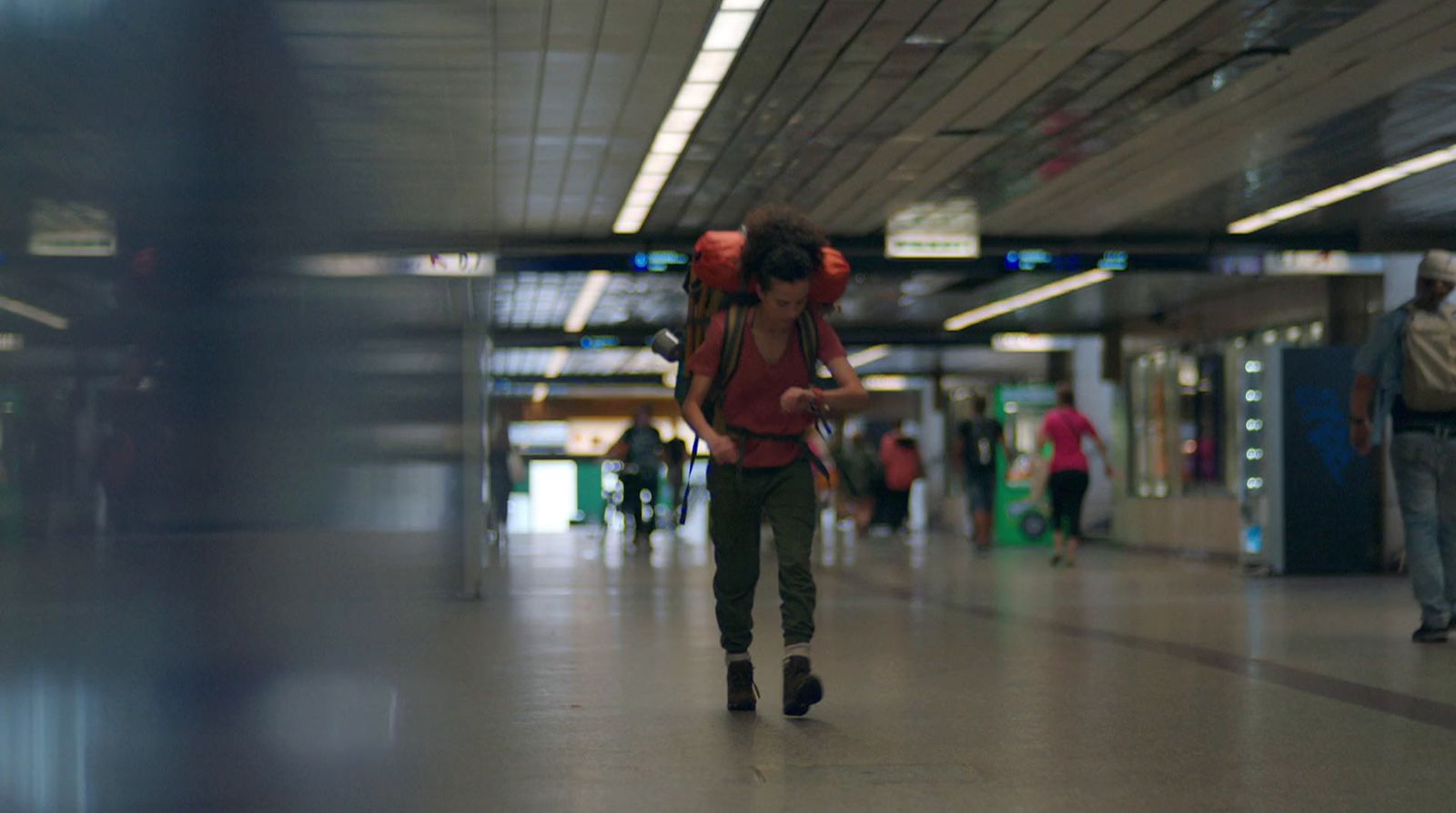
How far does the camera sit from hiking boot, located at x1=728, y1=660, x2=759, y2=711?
627cm

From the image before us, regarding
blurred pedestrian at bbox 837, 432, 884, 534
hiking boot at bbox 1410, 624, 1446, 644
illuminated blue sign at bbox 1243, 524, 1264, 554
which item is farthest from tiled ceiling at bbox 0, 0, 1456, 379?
blurred pedestrian at bbox 837, 432, 884, 534

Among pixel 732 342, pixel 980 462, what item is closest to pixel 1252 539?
pixel 980 462

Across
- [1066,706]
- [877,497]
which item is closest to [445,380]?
[1066,706]

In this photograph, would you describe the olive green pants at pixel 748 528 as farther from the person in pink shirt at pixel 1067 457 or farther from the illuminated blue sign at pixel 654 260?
the person in pink shirt at pixel 1067 457

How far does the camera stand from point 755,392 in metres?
6.38

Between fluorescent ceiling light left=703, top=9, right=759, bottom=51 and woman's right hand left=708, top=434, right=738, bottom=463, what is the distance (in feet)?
16.5

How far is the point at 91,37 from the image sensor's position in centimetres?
190

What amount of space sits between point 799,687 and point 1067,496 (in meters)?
14.5

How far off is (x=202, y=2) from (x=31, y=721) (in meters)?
0.86

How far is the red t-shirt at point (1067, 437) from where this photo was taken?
20.2m

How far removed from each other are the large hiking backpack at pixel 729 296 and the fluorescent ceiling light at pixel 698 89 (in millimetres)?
4363

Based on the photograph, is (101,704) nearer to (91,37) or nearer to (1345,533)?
(91,37)

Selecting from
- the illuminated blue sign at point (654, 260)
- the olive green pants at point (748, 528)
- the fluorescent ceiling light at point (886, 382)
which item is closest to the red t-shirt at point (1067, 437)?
the illuminated blue sign at point (654, 260)

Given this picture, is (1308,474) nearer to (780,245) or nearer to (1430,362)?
(1430,362)
